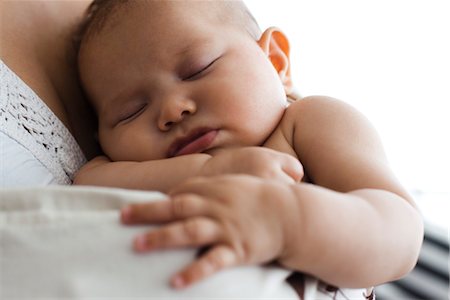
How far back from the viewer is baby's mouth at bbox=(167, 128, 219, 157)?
85 centimetres

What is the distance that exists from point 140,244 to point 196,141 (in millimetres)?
403

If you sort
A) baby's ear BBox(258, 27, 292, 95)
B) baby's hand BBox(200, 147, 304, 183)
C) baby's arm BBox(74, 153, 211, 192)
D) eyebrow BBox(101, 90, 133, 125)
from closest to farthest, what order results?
baby's hand BBox(200, 147, 304, 183)
baby's arm BBox(74, 153, 211, 192)
eyebrow BBox(101, 90, 133, 125)
baby's ear BBox(258, 27, 292, 95)

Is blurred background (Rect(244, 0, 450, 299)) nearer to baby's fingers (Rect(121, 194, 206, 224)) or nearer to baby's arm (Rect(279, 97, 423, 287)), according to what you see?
baby's arm (Rect(279, 97, 423, 287))

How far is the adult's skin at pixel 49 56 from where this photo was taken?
101 centimetres

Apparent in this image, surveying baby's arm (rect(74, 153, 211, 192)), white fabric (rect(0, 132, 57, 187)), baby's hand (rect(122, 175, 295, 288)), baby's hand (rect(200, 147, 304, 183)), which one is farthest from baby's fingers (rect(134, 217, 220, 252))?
white fabric (rect(0, 132, 57, 187))

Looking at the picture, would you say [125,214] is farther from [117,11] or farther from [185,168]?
[117,11]

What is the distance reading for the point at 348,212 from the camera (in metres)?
0.56

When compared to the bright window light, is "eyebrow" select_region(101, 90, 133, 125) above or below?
above

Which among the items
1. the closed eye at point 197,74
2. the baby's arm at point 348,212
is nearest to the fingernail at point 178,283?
the baby's arm at point 348,212

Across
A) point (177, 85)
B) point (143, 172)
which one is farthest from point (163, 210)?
point (177, 85)

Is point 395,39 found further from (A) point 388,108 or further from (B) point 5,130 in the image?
(B) point 5,130

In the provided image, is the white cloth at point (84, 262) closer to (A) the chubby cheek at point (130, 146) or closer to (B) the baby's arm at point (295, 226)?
(B) the baby's arm at point (295, 226)

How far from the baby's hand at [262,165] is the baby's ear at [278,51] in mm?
426

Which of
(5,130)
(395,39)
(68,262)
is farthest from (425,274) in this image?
(68,262)
